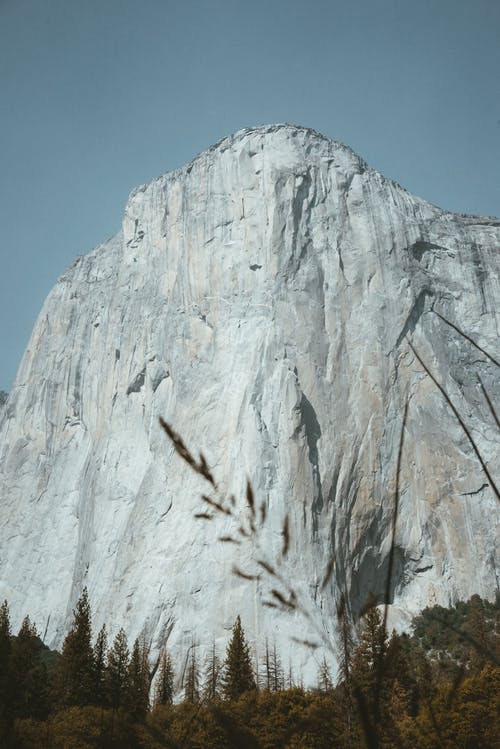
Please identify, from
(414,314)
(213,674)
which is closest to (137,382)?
(414,314)

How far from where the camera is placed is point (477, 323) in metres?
46.6

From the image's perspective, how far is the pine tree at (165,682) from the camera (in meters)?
27.7

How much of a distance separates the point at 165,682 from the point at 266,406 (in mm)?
15243

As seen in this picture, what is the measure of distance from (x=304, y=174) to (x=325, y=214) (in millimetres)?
2783

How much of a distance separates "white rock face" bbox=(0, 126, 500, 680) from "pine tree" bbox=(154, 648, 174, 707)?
37.4 inches

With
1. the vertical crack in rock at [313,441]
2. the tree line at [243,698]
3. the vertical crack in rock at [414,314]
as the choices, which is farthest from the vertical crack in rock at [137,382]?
the tree line at [243,698]

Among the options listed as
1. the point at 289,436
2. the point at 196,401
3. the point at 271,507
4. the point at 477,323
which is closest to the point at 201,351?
the point at 196,401

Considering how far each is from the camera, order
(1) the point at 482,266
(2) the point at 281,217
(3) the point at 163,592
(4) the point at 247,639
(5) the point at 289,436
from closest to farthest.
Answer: (4) the point at 247,639, (3) the point at 163,592, (5) the point at 289,436, (2) the point at 281,217, (1) the point at 482,266

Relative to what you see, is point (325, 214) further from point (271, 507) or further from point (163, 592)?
point (163, 592)

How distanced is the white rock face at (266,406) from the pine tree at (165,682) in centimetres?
95

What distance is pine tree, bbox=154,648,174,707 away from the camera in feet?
90.9

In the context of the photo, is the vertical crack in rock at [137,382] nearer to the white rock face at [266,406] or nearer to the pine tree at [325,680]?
the white rock face at [266,406]

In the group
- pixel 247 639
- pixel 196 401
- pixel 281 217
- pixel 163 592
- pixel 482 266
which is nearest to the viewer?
pixel 247 639

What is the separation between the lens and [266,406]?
39812 mm
